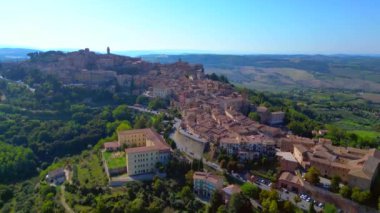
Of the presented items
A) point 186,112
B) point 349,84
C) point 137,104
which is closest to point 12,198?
point 186,112

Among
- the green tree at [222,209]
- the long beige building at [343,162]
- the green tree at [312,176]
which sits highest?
the long beige building at [343,162]

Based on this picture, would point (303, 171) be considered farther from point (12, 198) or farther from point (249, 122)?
point (12, 198)

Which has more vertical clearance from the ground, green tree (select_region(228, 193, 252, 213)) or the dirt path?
green tree (select_region(228, 193, 252, 213))

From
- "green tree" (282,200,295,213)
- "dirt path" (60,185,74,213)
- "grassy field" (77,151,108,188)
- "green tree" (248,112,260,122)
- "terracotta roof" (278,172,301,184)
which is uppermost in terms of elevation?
"green tree" (248,112,260,122)

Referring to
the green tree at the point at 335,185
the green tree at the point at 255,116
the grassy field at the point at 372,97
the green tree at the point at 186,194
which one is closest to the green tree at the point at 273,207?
the green tree at the point at 335,185

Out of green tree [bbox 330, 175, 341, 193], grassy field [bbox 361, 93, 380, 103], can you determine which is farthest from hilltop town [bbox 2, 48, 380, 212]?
grassy field [bbox 361, 93, 380, 103]

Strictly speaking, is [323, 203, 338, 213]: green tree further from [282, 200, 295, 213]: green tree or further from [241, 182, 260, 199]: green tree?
[241, 182, 260, 199]: green tree

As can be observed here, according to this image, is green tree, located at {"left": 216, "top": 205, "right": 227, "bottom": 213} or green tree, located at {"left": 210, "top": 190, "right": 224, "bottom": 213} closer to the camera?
green tree, located at {"left": 216, "top": 205, "right": 227, "bottom": 213}

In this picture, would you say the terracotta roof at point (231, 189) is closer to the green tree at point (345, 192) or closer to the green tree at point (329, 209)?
the green tree at point (329, 209)
